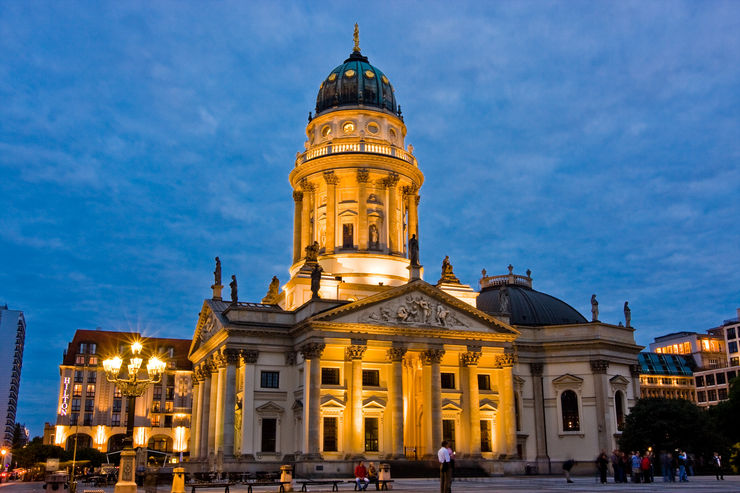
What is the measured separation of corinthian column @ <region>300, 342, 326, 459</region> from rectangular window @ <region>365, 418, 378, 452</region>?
4523 mm

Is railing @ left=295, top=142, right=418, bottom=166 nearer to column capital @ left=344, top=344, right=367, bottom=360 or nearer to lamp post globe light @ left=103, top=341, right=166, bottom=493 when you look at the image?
column capital @ left=344, top=344, right=367, bottom=360

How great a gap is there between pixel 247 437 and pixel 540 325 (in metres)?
28.0

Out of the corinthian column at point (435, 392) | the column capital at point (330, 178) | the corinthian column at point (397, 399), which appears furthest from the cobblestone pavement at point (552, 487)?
the column capital at point (330, 178)

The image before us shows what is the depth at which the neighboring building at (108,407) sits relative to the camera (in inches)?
3885

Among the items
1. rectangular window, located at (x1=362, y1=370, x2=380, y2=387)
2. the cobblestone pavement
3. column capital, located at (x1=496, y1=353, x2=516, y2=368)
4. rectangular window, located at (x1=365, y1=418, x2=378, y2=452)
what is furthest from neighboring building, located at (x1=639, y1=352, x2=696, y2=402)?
the cobblestone pavement

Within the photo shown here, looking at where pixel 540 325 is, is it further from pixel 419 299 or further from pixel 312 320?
pixel 312 320

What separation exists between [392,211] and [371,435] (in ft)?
70.8

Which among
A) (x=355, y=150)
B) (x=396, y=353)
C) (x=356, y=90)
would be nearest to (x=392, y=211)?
(x=355, y=150)

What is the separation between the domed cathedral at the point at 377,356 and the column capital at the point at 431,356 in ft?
0.28

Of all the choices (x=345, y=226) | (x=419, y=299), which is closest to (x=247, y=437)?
(x=419, y=299)

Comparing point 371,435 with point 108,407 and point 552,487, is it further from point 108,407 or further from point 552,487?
point 108,407

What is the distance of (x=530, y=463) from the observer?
62.8m

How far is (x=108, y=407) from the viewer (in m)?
101

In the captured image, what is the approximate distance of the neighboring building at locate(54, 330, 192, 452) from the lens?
98.7m
